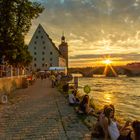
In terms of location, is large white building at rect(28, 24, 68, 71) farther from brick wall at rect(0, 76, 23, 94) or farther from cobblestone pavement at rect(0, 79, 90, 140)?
cobblestone pavement at rect(0, 79, 90, 140)

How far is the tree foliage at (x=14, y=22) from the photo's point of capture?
3581cm

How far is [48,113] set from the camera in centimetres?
2009

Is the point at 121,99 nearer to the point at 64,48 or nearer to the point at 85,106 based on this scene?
the point at 85,106

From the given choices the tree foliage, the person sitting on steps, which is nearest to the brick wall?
the tree foliage

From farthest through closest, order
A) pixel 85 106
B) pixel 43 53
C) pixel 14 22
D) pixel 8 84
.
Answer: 1. pixel 43 53
2. pixel 14 22
3. pixel 8 84
4. pixel 85 106

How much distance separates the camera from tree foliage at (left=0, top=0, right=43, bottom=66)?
35.8 m

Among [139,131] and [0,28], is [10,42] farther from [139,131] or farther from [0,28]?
[139,131]

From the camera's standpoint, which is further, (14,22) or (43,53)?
(43,53)

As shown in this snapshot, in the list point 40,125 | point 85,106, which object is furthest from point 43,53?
point 40,125

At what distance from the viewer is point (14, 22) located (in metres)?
37.4

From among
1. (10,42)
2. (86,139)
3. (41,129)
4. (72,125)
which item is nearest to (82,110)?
(72,125)

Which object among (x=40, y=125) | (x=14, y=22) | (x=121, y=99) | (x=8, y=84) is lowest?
(x=121, y=99)

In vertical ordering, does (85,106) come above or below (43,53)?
below

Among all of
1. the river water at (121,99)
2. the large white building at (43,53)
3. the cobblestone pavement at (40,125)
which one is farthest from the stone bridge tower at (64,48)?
the cobblestone pavement at (40,125)
